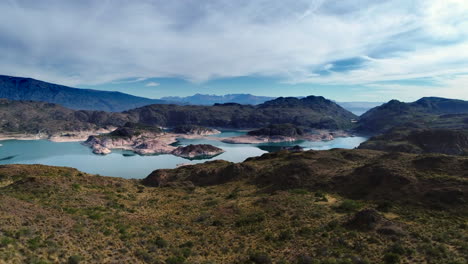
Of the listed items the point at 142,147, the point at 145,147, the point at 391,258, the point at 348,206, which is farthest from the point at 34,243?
the point at 142,147

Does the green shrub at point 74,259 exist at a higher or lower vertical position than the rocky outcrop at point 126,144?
higher

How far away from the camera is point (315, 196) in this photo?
3606cm

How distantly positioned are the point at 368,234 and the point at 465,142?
457ft

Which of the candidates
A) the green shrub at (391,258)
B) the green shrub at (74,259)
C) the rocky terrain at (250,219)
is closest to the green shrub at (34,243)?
the rocky terrain at (250,219)

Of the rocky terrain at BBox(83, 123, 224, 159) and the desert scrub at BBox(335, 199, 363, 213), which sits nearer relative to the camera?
the desert scrub at BBox(335, 199, 363, 213)

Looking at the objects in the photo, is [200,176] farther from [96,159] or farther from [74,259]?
[96,159]

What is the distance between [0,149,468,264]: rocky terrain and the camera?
18.8 metres

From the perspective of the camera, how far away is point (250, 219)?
1117 inches

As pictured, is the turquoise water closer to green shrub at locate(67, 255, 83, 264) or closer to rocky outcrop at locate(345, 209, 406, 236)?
green shrub at locate(67, 255, 83, 264)

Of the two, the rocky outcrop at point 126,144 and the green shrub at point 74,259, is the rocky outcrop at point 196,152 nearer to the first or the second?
the rocky outcrop at point 126,144

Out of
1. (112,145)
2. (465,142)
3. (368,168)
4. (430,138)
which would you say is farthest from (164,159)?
(465,142)

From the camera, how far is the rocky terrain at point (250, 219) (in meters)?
18.8

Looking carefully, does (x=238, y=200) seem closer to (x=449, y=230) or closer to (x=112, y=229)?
(x=112, y=229)

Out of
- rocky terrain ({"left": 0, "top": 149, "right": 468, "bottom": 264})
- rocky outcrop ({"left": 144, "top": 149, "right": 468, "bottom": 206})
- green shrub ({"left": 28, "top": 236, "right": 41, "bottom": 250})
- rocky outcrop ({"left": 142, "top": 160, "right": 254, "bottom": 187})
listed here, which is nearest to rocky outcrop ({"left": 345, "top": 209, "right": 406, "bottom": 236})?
rocky terrain ({"left": 0, "top": 149, "right": 468, "bottom": 264})
